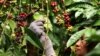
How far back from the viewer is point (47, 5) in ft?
5.16

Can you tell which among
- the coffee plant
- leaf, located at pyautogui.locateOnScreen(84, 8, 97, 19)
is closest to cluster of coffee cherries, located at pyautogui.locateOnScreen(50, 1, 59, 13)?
the coffee plant

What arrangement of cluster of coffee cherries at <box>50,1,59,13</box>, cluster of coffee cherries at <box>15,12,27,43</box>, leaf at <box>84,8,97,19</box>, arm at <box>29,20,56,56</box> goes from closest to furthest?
leaf at <box>84,8,97,19</box>, arm at <box>29,20,56,56</box>, cluster of coffee cherries at <box>50,1,59,13</box>, cluster of coffee cherries at <box>15,12,27,43</box>

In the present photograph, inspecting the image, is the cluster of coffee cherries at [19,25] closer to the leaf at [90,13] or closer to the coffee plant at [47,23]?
the coffee plant at [47,23]

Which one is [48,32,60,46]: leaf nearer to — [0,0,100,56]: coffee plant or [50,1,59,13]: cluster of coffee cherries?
[0,0,100,56]: coffee plant

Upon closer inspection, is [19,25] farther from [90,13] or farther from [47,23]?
[90,13]

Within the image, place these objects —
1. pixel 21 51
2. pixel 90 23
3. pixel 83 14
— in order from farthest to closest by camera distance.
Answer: pixel 21 51, pixel 83 14, pixel 90 23

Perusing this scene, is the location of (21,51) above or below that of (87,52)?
below

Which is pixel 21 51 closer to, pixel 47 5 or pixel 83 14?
pixel 47 5

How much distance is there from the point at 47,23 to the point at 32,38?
124 millimetres

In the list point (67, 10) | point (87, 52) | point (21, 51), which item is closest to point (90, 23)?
point (67, 10)

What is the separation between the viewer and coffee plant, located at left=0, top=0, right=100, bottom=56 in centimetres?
144

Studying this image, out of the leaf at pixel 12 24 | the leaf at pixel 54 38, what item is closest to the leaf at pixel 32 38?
the leaf at pixel 54 38

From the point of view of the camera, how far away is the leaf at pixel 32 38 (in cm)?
152

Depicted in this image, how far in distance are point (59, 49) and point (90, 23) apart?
31 centimetres
